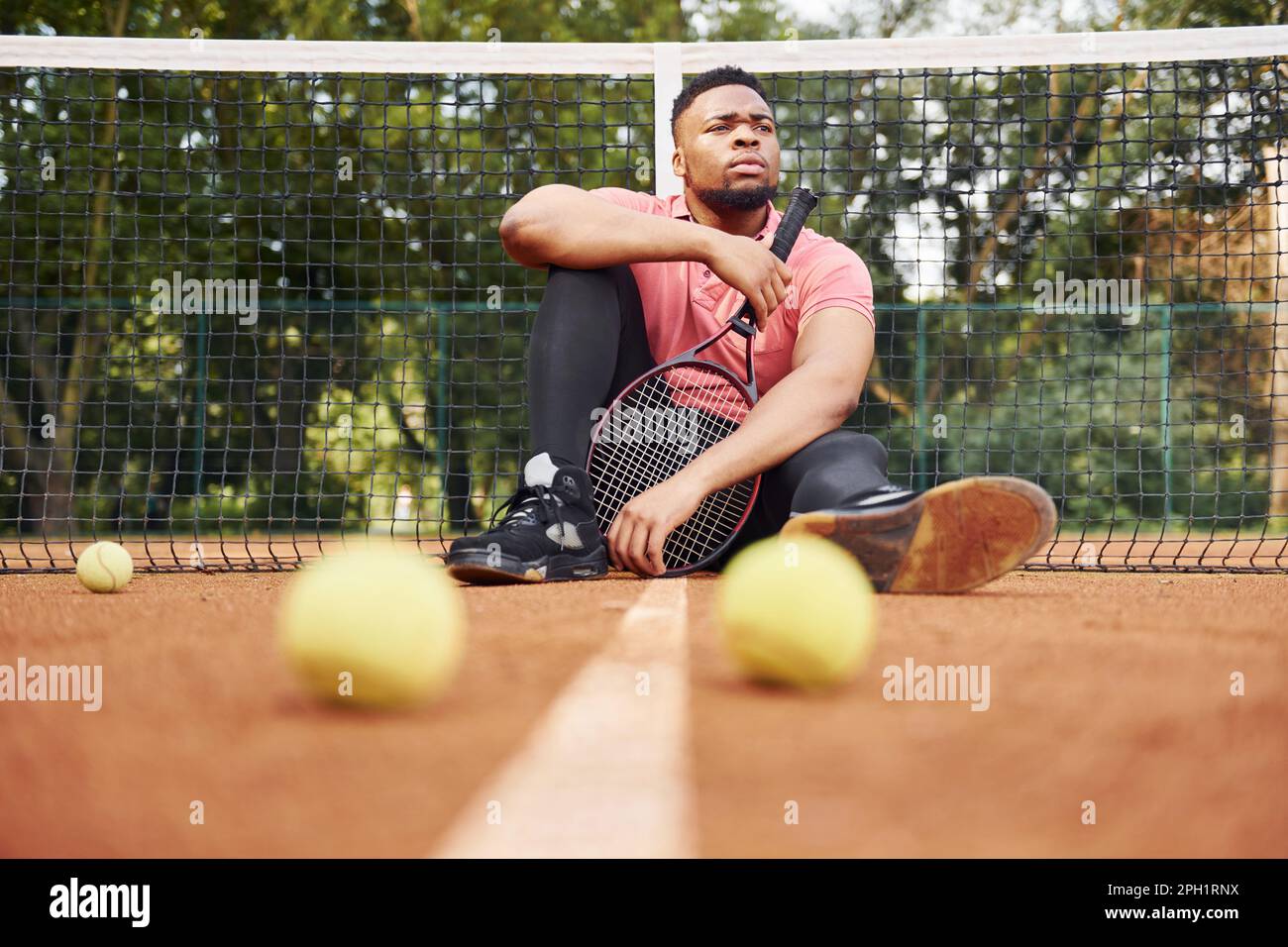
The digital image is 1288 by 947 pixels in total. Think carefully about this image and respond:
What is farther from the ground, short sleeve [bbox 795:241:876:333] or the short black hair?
the short black hair

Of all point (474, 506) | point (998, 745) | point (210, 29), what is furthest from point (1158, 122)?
point (998, 745)

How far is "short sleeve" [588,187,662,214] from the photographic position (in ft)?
10.4

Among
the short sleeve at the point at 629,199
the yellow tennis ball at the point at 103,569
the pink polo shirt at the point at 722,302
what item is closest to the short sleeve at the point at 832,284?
the pink polo shirt at the point at 722,302

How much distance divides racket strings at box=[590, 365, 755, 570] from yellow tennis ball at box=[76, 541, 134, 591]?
62.8 inches

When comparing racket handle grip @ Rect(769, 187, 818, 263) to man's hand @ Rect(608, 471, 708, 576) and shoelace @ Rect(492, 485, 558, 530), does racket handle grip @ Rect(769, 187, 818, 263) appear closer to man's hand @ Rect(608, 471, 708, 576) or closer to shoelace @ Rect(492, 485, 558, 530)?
man's hand @ Rect(608, 471, 708, 576)

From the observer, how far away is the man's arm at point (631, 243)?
2.91 metres

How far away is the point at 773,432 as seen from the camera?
9.16 ft

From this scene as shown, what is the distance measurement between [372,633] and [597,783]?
0.40 meters

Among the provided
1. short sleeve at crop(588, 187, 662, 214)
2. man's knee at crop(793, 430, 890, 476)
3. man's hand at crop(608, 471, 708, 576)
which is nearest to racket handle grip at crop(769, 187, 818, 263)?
short sleeve at crop(588, 187, 662, 214)

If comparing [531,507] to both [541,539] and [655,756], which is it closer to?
[541,539]

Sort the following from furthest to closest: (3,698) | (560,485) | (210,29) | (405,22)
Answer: (405,22) → (210,29) → (560,485) → (3,698)

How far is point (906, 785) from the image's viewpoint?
1.22 meters
